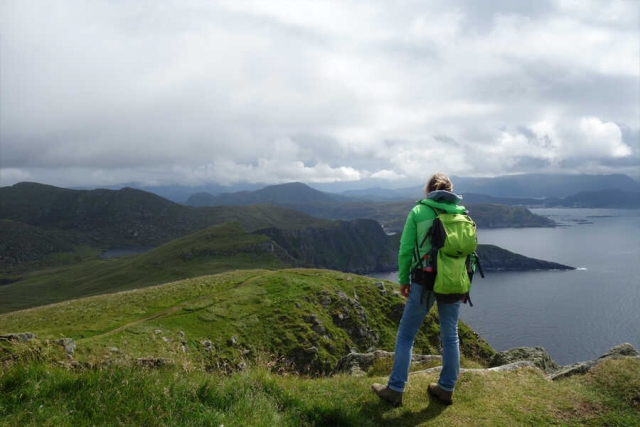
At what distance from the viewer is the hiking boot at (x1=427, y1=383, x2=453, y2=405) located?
8.78 m

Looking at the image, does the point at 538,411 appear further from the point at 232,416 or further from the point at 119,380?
the point at 119,380

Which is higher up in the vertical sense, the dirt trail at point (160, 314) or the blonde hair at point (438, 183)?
the blonde hair at point (438, 183)

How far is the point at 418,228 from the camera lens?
28.7 feet

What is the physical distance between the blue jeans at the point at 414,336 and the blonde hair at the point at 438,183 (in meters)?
2.63

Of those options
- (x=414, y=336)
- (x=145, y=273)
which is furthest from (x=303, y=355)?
(x=145, y=273)

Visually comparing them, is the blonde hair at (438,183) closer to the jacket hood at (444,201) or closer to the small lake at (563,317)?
the jacket hood at (444,201)

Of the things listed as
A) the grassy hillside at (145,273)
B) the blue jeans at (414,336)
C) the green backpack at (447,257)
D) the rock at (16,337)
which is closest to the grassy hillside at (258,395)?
the rock at (16,337)

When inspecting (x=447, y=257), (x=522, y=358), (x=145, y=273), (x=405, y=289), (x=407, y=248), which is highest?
(x=407, y=248)

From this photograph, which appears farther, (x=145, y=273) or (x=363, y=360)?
(x=145, y=273)

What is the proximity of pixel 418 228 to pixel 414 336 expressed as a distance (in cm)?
266

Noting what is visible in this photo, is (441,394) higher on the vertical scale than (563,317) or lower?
higher

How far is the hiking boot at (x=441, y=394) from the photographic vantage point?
878cm

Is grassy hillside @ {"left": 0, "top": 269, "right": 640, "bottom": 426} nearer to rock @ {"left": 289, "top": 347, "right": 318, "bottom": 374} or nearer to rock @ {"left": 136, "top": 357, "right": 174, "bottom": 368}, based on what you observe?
rock @ {"left": 136, "top": 357, "right": 174, "bottom": 368}

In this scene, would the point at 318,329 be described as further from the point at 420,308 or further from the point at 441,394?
the point at 420,308
